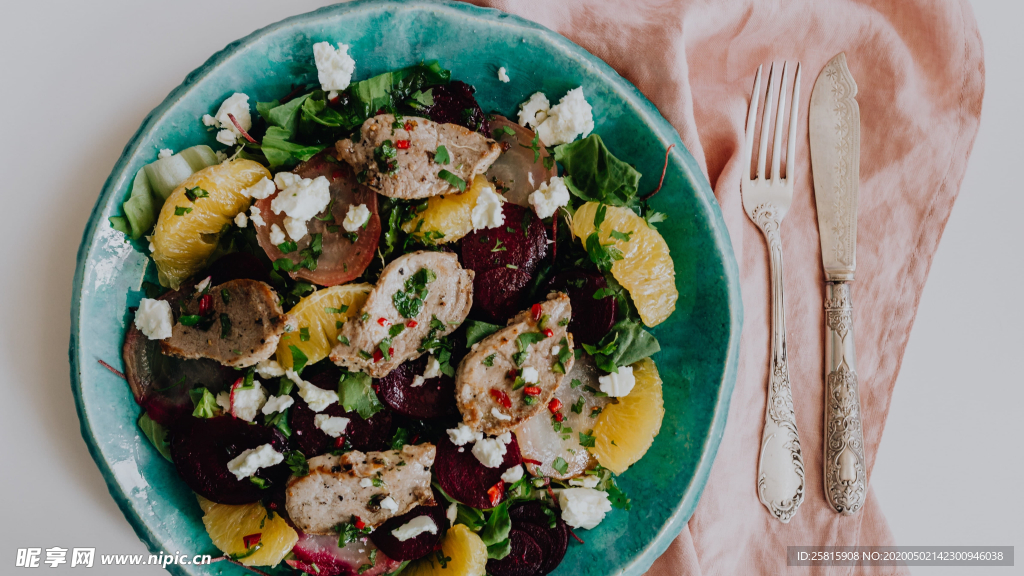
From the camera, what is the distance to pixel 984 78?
2650 millimetres

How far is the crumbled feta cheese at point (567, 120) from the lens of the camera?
6.73ft

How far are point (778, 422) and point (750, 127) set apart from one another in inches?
52.0

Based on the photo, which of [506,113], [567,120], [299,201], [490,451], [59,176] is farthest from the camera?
[59,176]

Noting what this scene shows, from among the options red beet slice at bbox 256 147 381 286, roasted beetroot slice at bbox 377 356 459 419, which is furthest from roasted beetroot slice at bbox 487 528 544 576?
red beet slice at bbox 256 147 381 286

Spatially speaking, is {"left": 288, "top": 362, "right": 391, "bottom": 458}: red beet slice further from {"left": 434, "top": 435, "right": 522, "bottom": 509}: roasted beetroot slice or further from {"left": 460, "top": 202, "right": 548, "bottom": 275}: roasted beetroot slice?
{"left": 460, "top": 202, "right": 548, "bottom": 275}: roasted beetroot slice

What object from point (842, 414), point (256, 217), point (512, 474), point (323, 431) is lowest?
point (842, 414)

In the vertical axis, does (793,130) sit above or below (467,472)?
above

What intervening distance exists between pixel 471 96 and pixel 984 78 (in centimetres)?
246

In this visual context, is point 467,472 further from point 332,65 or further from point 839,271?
point 839,271

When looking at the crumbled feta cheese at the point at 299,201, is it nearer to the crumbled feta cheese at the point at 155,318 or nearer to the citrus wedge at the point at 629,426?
the crumbled feta cheese at the point at 155,318

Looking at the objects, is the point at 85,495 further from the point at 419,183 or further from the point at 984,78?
the point at 984,78

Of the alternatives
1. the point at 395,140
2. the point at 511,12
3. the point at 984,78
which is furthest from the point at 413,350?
the point at 984,78

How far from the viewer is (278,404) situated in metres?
1.94

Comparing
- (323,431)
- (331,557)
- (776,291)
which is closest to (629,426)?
(776,291)
